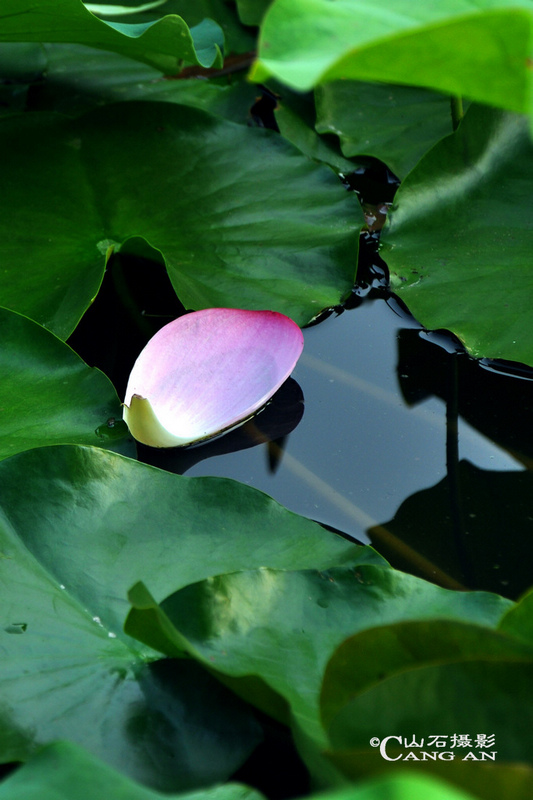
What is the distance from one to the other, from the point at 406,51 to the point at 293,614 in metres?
0.33

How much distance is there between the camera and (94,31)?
79cm

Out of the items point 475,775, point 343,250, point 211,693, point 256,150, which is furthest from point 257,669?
point 256,150

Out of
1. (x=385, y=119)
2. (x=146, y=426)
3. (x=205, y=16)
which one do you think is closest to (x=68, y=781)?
(x=146, y=426)

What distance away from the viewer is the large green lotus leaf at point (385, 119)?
39.2 inches

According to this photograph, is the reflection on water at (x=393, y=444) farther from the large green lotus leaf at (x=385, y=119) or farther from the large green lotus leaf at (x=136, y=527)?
the large green lotus leaf at (x=385, y=119)

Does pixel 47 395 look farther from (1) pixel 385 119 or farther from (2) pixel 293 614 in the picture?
(1) pixel 385 119

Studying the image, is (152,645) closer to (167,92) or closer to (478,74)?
(478,74)

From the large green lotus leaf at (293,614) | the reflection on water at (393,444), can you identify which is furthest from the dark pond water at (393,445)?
the large green lotus leaf at (293,614)

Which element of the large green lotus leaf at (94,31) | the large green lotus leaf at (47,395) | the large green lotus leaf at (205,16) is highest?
the large green lotus leaf at (94,31)

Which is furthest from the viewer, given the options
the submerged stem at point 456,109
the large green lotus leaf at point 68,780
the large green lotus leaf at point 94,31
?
the submerged stem at point 456,109

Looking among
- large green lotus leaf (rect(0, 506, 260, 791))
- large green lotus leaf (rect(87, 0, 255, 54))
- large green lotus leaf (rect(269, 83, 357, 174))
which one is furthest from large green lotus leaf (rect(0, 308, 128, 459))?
→ large green lotus leaf (rect(87, 0, 255, 54))

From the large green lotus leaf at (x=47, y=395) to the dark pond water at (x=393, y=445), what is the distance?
6 cm

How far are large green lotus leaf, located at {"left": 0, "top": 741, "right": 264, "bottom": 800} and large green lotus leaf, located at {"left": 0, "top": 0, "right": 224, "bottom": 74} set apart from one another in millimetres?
703

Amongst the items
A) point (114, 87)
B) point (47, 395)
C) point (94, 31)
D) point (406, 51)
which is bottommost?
point (47, 395)
